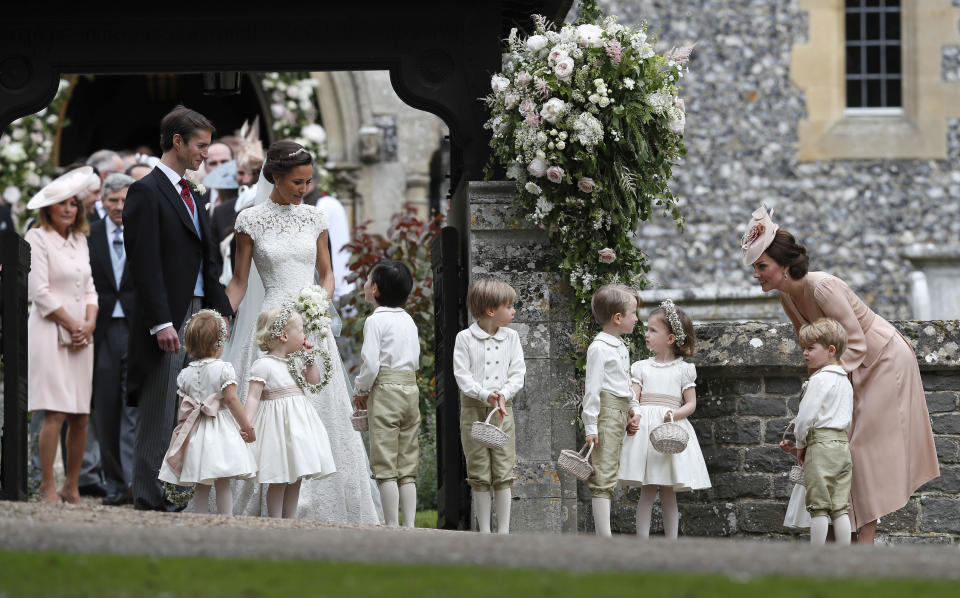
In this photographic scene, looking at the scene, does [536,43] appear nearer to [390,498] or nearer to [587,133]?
[587,133]

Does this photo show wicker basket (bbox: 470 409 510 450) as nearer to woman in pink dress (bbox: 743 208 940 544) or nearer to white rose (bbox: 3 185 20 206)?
woman in pink dress (bbox: 743 208 940 544)

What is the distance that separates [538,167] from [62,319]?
3.22 meters

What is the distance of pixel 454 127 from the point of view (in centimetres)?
815

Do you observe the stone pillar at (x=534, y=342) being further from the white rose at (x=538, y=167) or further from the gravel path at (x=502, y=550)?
the gravel path at (x=502, y=550)

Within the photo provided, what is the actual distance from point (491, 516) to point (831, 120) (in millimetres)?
10599

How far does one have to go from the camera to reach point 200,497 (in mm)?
7125

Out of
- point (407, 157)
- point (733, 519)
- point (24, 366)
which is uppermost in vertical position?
point (407, 157)

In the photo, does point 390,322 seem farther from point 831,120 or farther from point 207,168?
point 831,120

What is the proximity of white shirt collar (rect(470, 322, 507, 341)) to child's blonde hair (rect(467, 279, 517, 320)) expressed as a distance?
0.20ft

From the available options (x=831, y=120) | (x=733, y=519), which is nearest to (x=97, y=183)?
(x=733, y=519)

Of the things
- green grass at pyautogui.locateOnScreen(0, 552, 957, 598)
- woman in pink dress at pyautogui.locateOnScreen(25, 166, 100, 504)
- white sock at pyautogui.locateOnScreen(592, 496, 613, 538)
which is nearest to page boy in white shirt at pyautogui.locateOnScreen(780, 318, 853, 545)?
white sock at pyautogui.locateOnScreen(592, 496, 613, 538)

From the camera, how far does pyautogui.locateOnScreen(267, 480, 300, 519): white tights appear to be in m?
7.32

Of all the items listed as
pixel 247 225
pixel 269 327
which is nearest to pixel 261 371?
→ pixel 269 327

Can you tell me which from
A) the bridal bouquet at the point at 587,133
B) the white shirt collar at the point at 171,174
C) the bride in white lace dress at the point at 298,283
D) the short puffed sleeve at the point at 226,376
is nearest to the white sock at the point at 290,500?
the bride in white lace dress at the point at 298,283
